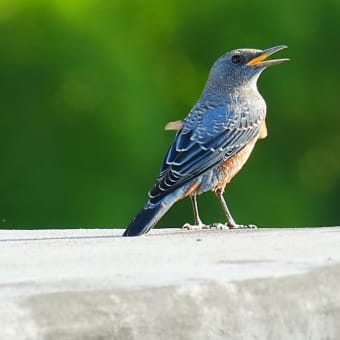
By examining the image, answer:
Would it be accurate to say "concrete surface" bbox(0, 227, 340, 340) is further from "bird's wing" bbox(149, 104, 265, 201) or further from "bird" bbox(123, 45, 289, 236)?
"bird's wing" bbox(149, 104, 265, 201)

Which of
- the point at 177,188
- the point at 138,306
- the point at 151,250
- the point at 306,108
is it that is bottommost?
the point at 306,108

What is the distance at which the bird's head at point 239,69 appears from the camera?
23.1ft

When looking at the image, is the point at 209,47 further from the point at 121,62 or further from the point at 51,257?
the point at 51,257

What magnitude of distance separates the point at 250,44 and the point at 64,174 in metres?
1.64

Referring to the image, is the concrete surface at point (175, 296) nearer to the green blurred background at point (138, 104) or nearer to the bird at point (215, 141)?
the bird at point (215, 141)

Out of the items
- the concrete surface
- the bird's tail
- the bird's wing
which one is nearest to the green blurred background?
the bird's wing

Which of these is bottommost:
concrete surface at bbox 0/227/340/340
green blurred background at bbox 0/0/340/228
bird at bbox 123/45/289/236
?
green blurred background at bbox 0/0/340/228

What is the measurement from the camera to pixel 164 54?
990cm

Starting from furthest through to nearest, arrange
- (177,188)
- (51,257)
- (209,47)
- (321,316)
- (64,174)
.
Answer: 1. (209,47)
2. (64,174)
3. (177,188)
4. (51,257)
5. (321,316)

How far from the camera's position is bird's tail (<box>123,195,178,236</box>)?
5.37m

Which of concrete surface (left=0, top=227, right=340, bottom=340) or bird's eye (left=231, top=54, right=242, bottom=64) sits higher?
concrete surface (left=0, top=227, right=340, bottom=340)

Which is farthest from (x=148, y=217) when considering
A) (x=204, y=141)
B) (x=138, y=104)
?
(x=138, y=104)

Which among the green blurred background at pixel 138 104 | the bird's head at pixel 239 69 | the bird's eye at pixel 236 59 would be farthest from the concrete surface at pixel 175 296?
the green blurred background at pixel 138 104

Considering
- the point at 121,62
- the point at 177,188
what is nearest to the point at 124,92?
the point at 121,62
